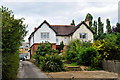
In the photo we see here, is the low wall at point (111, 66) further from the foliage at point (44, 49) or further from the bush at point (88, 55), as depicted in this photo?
the foliage at point (44, 49)

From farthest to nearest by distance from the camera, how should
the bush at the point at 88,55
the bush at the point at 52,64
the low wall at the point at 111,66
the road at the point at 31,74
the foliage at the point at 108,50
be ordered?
the bush at the point at 88,55
the foliage at the point at 108,50
the bush at the point at 52,64
the low wall at the point at 111,66
the road at the point at 31,74

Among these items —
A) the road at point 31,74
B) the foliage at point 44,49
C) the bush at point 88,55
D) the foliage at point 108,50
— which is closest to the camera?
the road at point 31,74

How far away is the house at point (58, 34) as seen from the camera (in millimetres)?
44250

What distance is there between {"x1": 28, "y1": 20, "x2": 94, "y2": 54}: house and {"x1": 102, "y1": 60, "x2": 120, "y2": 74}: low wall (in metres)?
21.3

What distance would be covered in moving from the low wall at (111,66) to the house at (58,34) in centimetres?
2128

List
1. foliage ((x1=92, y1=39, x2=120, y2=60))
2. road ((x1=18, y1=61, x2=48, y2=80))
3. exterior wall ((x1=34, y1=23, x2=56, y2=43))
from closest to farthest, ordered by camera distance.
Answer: road ((x1=18, y1=61, x2=48, y2=80)) < foliage ((x1=92, y1=39, x2=120, y2=60)) < exterior wall ((x1=34, y1=23, x2=56, y2=43))

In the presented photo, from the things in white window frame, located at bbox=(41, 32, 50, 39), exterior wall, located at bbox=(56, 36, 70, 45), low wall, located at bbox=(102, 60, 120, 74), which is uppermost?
white window frame, located at bbox=(41, 32, 50, 39)

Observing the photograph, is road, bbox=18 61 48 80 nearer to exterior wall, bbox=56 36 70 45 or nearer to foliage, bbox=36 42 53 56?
foliage, bbox=36 42 53 56

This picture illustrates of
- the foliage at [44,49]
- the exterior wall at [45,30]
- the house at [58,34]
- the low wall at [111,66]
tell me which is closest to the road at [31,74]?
the foliage at [44,49]

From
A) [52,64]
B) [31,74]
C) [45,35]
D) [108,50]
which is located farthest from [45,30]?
[31,74]

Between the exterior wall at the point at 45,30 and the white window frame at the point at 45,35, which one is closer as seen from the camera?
the exterior wall at the point at 45,30

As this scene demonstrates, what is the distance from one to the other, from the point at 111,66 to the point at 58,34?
26491mm

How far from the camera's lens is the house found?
44.2 meters

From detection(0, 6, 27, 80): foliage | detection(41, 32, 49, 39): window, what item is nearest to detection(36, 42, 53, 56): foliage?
detection(0, 6, 27, 80): foliage
